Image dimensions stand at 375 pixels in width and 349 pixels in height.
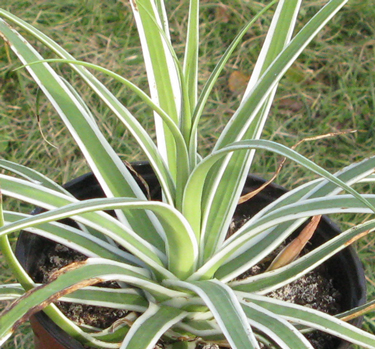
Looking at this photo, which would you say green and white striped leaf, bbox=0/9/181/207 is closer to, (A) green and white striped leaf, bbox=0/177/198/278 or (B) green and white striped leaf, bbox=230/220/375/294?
(A) green and white striped leaf, bbox=0/177/198/278

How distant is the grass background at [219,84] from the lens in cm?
142

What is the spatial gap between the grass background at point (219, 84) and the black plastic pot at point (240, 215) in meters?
0.46

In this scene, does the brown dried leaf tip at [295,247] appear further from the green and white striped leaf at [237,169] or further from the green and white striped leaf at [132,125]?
the green and white striped leaf at [132,125]

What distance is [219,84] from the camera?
5.26 ft

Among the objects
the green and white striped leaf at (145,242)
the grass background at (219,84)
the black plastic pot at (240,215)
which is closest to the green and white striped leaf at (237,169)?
the green and white striped leaf at (145,242)

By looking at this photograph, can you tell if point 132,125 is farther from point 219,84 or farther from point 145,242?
point 219,84

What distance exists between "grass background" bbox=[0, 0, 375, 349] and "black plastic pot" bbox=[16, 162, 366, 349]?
46 cm

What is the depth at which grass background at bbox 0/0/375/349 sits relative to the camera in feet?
4.67

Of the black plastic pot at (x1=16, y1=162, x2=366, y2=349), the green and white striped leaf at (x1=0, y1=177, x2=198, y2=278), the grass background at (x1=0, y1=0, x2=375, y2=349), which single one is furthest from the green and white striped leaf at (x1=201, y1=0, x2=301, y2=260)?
the grass background at (x1=0, y1=0, x2=375, y2=349)

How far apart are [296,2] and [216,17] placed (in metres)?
1.06

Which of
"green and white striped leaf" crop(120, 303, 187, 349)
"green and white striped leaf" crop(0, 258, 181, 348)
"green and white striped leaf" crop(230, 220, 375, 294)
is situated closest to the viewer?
"green and white striped leaf" crop(0, 258, 181, 348)

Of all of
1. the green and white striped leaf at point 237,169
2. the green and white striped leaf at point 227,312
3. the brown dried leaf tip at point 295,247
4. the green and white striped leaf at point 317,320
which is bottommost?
the green and white striped leaf at point 317,320

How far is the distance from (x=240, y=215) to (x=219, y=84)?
0.74 m

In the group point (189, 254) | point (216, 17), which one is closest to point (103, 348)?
point (189, 254)
